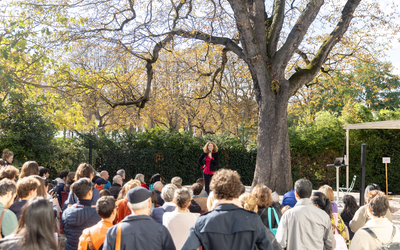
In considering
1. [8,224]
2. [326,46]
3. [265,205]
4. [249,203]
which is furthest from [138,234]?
[326,46]

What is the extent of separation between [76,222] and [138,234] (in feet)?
4.55

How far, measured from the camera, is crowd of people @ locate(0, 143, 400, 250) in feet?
8.52

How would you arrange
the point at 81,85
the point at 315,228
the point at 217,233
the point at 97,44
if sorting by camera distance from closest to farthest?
the point at 217,233, the point at 315,228, the point at 97,44, the point at 81,85

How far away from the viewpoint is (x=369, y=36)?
1267 cm

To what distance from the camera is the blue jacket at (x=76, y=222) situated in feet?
12.7

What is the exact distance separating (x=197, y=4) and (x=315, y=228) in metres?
10.5

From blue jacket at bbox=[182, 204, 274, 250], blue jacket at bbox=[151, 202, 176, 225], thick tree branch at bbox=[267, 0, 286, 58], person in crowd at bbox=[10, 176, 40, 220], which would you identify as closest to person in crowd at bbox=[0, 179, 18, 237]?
person in crowd at bbox=[10, 176, 40, 220]

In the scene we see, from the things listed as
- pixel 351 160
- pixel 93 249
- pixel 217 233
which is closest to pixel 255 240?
pixel 217 233

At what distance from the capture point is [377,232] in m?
3.44

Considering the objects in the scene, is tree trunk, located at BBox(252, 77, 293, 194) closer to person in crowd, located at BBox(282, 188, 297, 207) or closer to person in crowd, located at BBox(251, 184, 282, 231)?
person in crowd, located at BBox(282, 188, 297, 207)

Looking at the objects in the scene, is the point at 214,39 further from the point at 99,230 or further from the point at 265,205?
the point at 99,230

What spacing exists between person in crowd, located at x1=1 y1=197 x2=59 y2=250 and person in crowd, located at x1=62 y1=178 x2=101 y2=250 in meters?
1.56

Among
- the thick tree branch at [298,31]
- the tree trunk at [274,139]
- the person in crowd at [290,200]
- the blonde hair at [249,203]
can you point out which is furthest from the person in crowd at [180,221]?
the thick tree branch at [298,31]

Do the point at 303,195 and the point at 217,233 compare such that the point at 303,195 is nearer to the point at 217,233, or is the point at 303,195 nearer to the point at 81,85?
the point at 217,233
